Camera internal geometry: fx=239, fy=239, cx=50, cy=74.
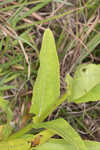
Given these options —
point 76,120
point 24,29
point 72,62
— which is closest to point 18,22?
point 24,29

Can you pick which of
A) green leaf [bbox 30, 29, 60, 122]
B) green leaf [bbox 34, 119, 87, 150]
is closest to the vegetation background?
green leaf [bbox 30, 29, 60, 122]

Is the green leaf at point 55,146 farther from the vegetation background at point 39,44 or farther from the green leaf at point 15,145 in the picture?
the vegetation background at point 39,44

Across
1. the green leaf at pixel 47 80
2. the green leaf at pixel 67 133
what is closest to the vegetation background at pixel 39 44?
the green leaf at pixel 47 80

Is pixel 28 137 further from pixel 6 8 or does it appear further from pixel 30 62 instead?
pixel 6 8

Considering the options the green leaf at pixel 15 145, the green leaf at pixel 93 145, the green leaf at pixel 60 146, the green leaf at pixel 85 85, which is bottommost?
the green leaf at pixel 93 145

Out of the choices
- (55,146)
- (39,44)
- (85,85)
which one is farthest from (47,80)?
(39,44)

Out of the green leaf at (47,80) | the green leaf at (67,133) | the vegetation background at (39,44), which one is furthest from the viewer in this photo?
the vegetation background at (39,44)

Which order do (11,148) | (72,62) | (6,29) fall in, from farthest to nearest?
(72,62)
(6,29)
(11,148)
